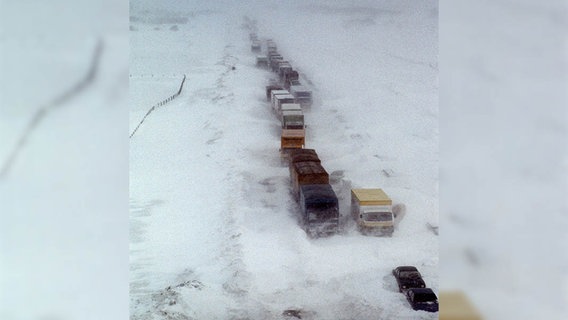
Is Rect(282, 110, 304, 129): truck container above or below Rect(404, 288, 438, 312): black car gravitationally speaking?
above

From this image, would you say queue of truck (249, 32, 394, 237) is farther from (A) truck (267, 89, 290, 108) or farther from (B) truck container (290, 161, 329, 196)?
(A) truck (267, 89, 290, 108)

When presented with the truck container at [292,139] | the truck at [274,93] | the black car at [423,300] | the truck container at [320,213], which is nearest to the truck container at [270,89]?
the truck at [274,93]

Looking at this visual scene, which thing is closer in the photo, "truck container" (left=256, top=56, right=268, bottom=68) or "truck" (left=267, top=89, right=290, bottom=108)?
"truck" (left=267, top=89, right=290, bottom=108)

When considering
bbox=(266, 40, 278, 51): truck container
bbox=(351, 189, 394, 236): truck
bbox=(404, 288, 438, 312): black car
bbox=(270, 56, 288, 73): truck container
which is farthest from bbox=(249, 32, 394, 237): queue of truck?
bbox=(270, 56, 288, 73): truck container

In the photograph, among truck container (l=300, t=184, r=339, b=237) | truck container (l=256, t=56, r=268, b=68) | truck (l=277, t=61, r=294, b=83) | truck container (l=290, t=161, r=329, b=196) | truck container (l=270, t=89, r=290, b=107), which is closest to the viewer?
truck container (l=300, t=184, r=339, b=237)

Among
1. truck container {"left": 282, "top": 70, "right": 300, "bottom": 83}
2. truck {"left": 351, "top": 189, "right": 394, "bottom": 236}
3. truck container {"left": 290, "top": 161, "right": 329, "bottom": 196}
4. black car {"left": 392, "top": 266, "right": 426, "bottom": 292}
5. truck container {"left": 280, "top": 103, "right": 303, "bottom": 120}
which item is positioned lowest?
black car {"left": 392, "top": 266, "right": 426, "bottom": 292}

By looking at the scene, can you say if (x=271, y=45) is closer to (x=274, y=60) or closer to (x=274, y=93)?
(x=274, y=60)

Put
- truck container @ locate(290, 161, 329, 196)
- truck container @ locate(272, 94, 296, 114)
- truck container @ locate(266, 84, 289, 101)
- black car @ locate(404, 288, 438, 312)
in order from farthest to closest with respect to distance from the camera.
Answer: truck container @ locate(266, 84, 289, 101) → truck container @ locate(272, 94, 296, 114) → truck container @ locate(290, 161, 329, 196) → black car @ locate(404, 288, 438, 312)
